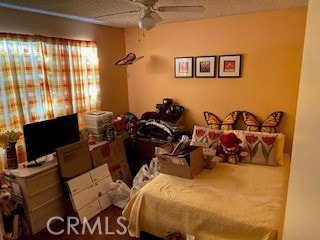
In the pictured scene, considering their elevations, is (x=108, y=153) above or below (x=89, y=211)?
above

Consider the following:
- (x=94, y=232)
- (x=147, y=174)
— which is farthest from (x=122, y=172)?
(x=94, y=232)

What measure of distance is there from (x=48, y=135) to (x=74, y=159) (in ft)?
1.36

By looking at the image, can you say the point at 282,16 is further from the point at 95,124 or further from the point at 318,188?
the point at 318,188

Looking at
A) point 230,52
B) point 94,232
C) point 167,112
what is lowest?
point 94,232

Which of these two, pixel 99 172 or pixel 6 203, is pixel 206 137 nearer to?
pixel 99 172

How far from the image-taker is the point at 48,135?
8.90ft

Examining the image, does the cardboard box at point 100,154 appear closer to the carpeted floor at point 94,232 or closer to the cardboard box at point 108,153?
the cardboard box at point 108,153

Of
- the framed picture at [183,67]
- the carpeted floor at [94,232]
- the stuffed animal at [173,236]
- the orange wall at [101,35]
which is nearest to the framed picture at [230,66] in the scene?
the framed picture at [183,67]

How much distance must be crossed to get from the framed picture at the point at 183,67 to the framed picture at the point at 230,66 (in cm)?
48

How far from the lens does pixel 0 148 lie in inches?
103

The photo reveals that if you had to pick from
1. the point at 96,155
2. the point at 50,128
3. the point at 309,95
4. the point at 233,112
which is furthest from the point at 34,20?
the point at 309,95

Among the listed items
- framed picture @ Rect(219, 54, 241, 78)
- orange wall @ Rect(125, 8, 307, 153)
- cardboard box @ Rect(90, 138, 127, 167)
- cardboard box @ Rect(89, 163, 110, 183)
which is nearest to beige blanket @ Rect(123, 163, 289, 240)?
cardboard box @ Rect(89, 163, 110, 183)

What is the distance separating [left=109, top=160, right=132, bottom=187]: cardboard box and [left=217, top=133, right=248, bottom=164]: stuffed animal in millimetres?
1538

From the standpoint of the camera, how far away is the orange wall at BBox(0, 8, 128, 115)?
8.95 feet
